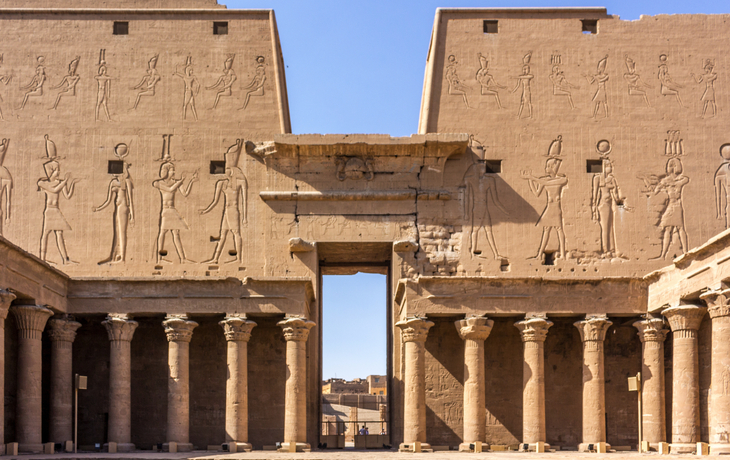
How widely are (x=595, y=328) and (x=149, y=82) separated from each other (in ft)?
54.1

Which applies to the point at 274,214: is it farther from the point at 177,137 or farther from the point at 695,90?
the point at 695,90

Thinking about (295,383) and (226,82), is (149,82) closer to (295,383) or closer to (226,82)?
(226,82)

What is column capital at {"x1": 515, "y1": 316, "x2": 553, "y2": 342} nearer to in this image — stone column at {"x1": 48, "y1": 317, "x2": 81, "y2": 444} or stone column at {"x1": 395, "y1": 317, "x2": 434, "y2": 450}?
stone column at {"x1": 395, "y1": 317, "x2": 434, "y2": 450}

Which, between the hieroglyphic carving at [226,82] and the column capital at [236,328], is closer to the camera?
the column capital at [236,328]

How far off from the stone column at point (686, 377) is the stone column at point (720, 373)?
1602mm

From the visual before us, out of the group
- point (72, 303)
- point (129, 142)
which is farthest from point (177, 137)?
point (72, 303)

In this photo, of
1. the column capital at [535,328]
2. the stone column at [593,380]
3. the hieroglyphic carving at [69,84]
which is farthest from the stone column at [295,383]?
the hieroglyphic carving at [69,84]

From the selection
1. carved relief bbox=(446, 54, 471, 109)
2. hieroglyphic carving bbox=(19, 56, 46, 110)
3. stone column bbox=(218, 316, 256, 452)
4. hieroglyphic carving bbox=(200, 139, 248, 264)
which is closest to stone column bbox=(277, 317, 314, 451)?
stone column bbox=(218, 316, 256, 452)

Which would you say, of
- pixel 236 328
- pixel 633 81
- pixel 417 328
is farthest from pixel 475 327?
pixel 633 81

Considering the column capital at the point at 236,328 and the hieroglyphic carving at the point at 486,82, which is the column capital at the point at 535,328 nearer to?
the hieroglyphic carving at the point at 486,82

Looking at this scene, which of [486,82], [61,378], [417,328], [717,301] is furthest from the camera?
[486,82]

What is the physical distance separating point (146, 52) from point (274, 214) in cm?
725

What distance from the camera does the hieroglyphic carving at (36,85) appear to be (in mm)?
32125

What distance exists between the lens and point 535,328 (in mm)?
28047
